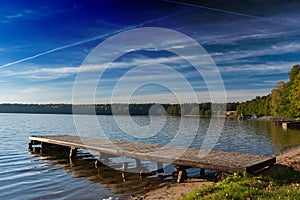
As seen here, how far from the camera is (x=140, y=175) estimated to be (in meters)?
13.5

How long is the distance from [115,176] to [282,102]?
56777 millimetres

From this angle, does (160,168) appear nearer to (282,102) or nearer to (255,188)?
(255,188)

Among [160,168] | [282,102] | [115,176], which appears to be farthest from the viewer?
[282,102]

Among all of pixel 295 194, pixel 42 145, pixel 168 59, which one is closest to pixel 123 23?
pixel 168 59

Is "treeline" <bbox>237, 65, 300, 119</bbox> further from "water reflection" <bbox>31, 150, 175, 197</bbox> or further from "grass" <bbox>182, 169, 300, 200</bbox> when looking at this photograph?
"grass" <bbox>182, 169, 300, 200</bbox>

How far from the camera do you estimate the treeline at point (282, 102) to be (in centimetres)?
4807

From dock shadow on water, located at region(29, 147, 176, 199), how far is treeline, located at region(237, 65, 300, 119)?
38.6m

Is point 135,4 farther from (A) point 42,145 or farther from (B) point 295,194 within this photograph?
(A) point 42,145

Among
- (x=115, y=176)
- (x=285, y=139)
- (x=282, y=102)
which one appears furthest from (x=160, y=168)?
(x=282, y=102)

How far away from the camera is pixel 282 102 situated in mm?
62000

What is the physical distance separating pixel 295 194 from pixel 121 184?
7028mm

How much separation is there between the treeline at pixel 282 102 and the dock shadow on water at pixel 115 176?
38562 mm

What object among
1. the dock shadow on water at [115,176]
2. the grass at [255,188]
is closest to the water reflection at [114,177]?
the dock shadow on water at [115,176]

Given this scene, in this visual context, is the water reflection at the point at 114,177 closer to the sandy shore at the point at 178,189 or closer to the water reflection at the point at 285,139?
the sandy shore at the point at 178,189
